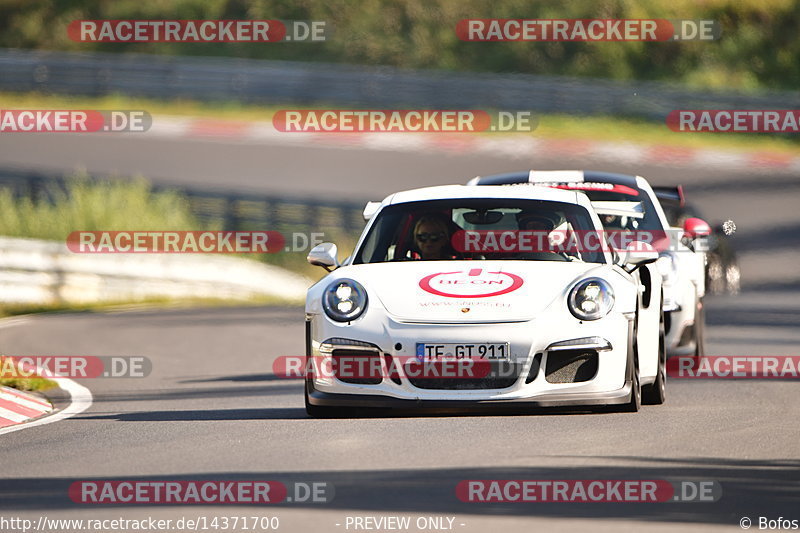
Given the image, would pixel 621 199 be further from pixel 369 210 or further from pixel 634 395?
pixel 634 395

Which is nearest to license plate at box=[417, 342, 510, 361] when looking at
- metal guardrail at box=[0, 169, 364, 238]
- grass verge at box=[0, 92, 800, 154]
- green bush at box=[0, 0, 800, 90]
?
metal guardrail at box=[0, 169, 364, 238]

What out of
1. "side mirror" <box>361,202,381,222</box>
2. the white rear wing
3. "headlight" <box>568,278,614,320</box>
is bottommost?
"headlight" <box>568,278,614,320</box>

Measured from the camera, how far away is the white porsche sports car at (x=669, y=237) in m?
11.5

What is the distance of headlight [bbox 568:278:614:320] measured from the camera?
8.57 metres

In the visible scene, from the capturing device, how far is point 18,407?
401 inches

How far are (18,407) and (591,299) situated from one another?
3913mm

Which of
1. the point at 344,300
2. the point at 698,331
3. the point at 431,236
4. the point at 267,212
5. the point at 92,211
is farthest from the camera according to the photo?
the point at 267,212

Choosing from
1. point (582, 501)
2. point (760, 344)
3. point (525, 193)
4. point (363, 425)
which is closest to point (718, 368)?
point (760, 344)

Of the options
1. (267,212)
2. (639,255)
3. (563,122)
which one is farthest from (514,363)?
(563,122)

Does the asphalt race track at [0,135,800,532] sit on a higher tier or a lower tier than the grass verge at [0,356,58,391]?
lower

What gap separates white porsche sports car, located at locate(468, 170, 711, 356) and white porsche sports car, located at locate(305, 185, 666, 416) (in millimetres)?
2210

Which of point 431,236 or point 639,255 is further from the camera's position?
point 431,236

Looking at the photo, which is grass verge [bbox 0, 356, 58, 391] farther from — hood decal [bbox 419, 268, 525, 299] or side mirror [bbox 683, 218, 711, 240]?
side mirror [bbox 683, 218, 711, 240]

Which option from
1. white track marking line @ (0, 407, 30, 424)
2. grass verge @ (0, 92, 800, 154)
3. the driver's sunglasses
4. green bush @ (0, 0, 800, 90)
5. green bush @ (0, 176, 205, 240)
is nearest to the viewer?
the driver's sunglasses
